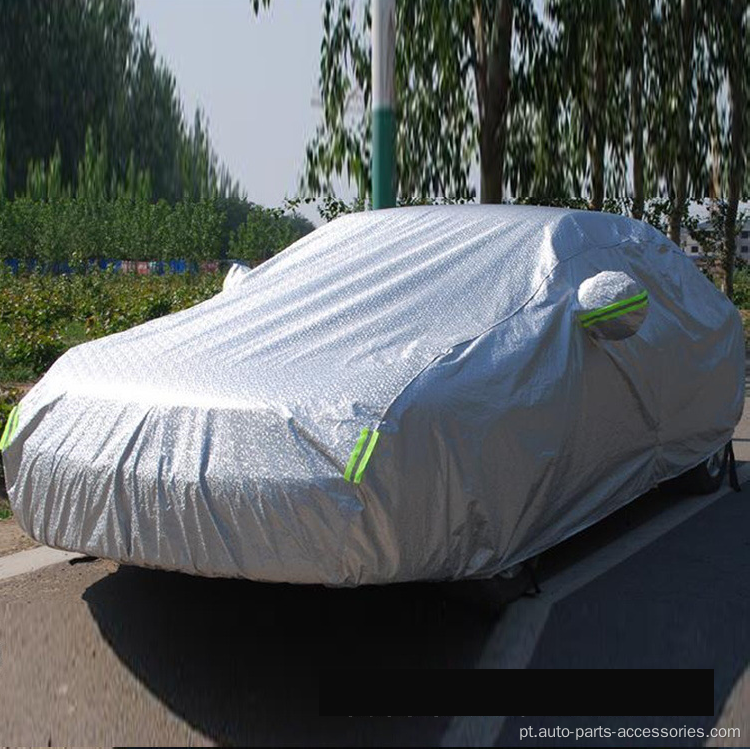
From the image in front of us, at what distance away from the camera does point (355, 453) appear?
364 centimetres

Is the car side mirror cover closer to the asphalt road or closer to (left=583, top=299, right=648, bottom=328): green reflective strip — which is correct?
(left=583, top=299, right=648, bottom=328): green reflective strip

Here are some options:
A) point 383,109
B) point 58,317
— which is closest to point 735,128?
point 58,317

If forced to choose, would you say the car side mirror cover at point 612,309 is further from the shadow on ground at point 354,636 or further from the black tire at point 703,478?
the black tire at point 703,478

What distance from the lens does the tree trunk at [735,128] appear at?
18219 millimetres

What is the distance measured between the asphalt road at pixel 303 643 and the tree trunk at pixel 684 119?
533 inches

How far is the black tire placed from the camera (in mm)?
6527

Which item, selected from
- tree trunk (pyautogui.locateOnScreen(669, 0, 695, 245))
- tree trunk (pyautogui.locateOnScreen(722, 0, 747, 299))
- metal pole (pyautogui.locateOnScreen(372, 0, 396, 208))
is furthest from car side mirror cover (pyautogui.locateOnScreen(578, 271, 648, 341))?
tree trunk (pyautogui.locateOnScreen(722, 0, 747, 299))

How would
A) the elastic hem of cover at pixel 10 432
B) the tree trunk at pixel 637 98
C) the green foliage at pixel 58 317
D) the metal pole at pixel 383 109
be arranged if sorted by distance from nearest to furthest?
the elastic hem of cover at pixel 10 432, the metal pole at pixel 383 109, the green foliage at pixel 58 317, the tree trunk at pixel 637 98

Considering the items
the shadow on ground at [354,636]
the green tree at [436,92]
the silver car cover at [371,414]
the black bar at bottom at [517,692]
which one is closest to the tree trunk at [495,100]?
the green tree at [436,92]

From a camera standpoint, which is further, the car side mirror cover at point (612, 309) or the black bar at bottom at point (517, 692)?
the car side mirror cover at point (612, 309)

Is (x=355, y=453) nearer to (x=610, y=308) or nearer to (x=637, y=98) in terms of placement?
A: (x=610, y=308)

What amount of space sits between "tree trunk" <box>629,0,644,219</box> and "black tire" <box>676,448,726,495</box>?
11.7 metres

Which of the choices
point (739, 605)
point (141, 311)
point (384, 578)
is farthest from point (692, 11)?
point (384, 578)

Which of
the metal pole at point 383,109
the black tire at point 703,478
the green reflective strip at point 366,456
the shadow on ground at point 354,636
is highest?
the metal pole at point 383,109
